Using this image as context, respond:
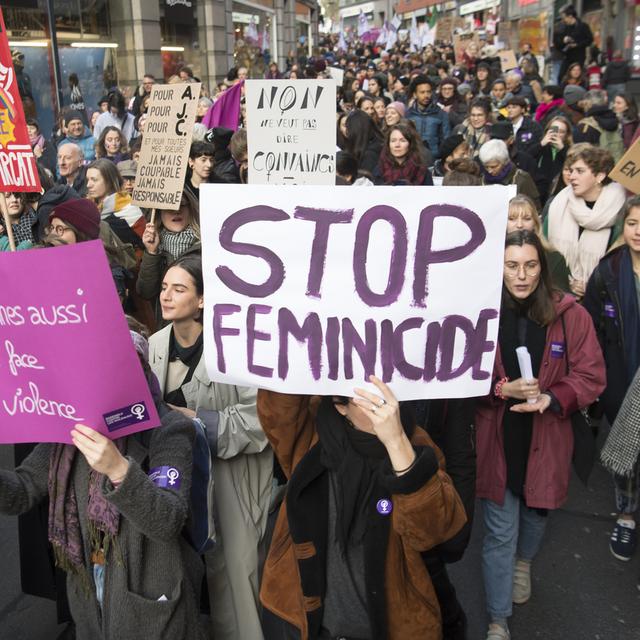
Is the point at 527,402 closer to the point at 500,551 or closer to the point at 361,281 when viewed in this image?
the point at 500,551

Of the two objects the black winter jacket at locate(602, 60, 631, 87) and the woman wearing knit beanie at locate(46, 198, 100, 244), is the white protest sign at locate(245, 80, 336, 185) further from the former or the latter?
the black winter jacket at locate(602, 60, 631, 87)

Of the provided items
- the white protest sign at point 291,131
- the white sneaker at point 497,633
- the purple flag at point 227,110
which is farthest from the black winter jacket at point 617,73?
the white sneaker at point 497,633

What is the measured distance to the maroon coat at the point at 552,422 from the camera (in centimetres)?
320

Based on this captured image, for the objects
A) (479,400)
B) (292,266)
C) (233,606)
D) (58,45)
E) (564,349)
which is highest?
(58,45)

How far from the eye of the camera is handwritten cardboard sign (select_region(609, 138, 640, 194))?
436 centimetres

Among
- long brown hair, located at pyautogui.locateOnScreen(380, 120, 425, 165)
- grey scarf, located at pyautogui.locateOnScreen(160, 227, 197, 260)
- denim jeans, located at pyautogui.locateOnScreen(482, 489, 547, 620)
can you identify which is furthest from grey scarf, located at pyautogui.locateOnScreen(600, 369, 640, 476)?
long brown hair, located at pyautogui.locateOnScreen(380, 120, 425, 165)

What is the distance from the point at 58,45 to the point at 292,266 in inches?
615

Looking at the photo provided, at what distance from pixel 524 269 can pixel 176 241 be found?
7.99 feet

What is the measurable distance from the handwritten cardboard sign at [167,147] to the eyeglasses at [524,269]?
2299 mm

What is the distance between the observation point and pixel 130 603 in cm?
226

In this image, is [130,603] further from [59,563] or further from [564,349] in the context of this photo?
[564,349]

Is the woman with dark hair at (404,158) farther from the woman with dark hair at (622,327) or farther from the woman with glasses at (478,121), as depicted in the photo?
the woman with dark hair at (622,327)

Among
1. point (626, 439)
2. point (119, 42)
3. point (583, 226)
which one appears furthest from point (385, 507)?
point (119, 42)

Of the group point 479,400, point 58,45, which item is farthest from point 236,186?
point 58,45
